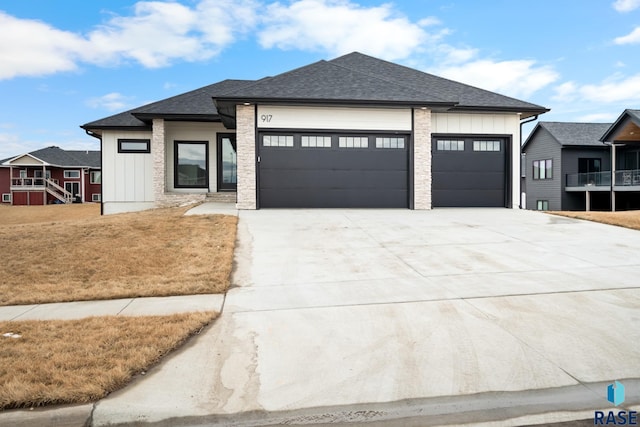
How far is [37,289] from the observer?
6809 millimetres

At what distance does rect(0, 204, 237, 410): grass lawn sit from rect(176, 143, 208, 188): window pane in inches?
253

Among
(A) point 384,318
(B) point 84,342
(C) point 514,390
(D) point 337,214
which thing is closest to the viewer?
(C) point 514,390

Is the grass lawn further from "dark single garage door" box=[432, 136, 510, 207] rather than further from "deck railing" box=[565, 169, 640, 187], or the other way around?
"deck railing" box=[565, 169, 640, 187]

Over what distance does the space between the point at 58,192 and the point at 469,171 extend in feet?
130

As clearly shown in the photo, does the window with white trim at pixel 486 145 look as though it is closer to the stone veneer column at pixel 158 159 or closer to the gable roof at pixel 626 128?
the gable roof at pixel 626 128

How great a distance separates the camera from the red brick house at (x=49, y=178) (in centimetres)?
3816

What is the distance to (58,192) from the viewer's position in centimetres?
4044

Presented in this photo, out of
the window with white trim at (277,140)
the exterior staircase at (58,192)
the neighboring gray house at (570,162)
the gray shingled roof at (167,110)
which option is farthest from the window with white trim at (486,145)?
the exterior staircase at (58,192)

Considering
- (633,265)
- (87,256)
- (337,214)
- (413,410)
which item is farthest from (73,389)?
(337,214)

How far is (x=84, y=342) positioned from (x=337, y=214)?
32.5 feet

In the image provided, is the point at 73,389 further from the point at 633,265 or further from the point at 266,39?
the point at 266,39

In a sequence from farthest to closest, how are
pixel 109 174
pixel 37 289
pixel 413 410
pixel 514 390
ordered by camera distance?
pixel 109 174 → pixel 37 289 → pixel 514 390 → pixel 413 410

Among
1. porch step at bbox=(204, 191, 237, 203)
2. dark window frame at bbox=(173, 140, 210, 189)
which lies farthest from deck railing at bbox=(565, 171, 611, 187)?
dark window frame at bbox=(173, 140, 210, 189)

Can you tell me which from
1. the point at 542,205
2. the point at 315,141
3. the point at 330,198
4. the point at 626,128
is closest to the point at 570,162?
the point at 542,205
